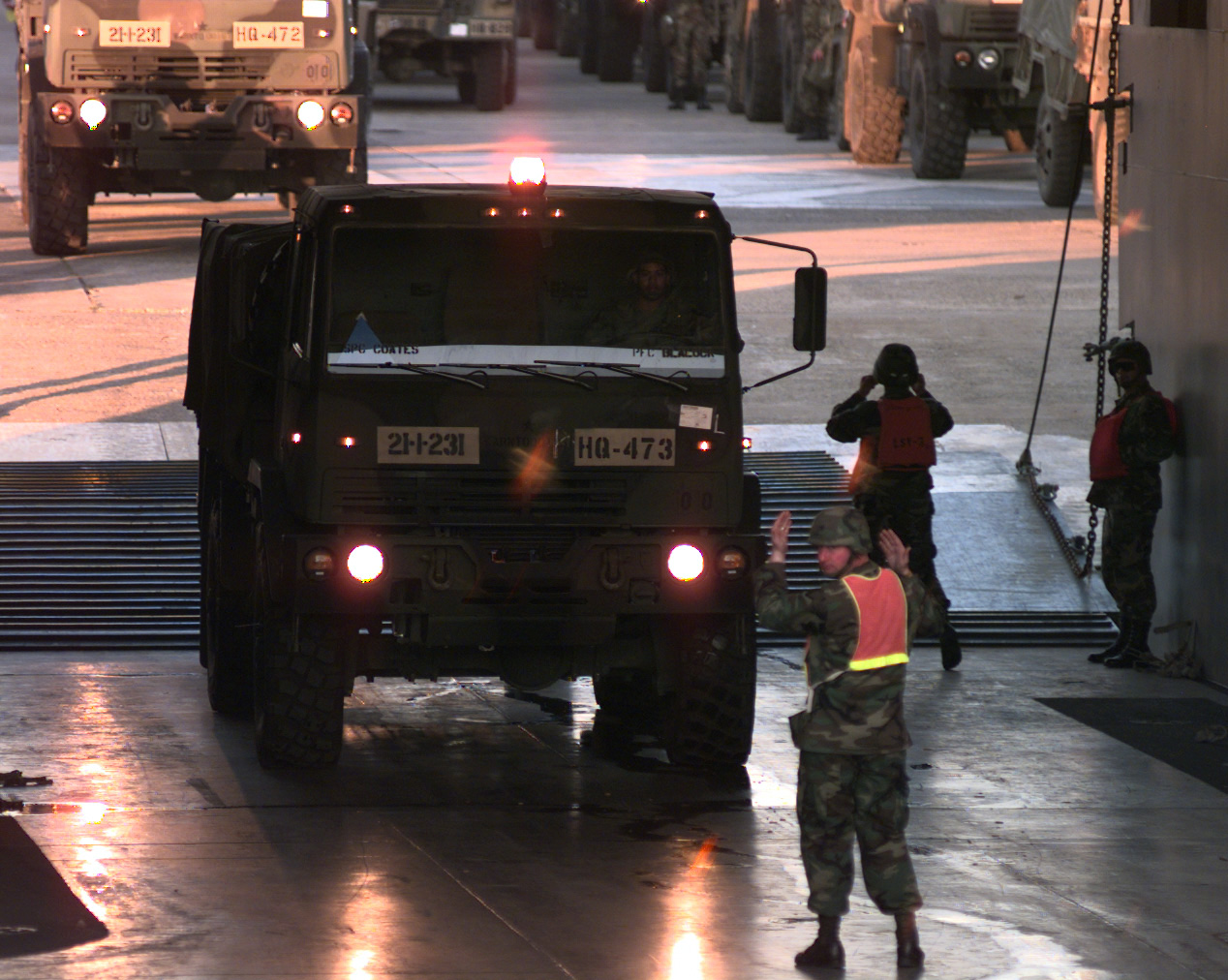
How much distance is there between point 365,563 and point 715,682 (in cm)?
135

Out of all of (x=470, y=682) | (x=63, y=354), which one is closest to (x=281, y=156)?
(x=63, y=354)

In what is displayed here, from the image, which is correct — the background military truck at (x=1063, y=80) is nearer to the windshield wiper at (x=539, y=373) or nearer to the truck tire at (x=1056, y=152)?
Answer: the truck tire at (x=1056, y=152)

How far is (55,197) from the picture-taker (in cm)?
1967

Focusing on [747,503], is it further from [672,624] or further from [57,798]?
[57,798]

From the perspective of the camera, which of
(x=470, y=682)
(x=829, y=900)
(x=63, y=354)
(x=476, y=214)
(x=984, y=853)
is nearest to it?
(x=829, y=900)

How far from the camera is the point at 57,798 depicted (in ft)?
25.6

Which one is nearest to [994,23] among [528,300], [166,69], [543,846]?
[166,69]

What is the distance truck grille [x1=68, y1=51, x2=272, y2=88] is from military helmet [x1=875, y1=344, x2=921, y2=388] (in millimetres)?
9887

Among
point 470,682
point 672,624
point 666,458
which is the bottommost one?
point 470,682

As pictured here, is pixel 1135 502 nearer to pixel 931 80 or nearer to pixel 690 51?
pixel 931 80

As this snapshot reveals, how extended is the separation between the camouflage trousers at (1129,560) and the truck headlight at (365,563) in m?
4.15

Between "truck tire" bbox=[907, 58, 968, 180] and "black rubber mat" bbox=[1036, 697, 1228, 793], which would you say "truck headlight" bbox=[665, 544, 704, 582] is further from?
"truck tire" bbox=[907, 58, 968, 180]

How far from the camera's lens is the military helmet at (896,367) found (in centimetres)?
1012

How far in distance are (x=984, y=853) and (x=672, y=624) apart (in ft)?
4.76
